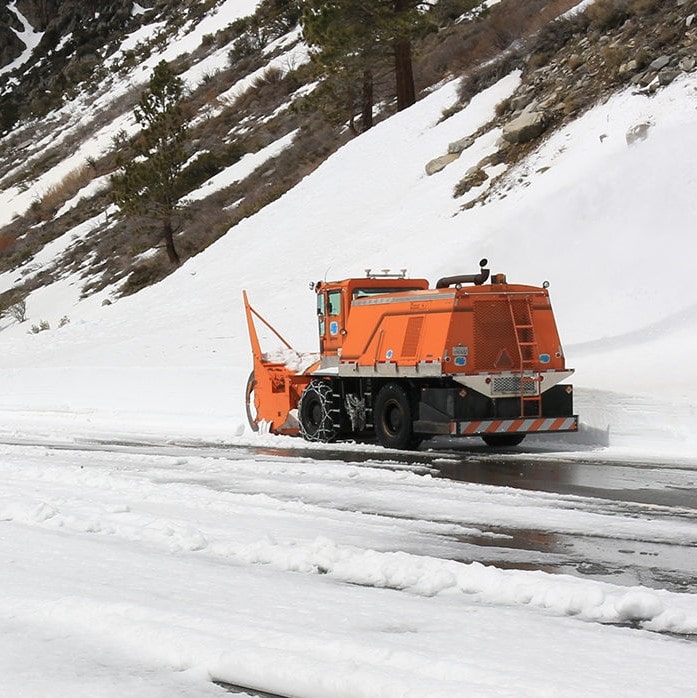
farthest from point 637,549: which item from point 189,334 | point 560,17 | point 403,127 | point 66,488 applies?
point 403,127

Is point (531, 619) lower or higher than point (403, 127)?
lower

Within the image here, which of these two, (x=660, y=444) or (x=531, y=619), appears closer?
(x=531, y=619)

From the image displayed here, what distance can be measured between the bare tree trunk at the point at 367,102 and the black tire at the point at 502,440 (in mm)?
22444

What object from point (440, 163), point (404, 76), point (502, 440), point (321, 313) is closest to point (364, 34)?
point (404, 76)

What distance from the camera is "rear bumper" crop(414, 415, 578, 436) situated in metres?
12.9

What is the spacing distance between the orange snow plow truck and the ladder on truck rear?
0.04 ft

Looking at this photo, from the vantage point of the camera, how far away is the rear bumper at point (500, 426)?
509 inches

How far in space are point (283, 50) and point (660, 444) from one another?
4513 centimetres

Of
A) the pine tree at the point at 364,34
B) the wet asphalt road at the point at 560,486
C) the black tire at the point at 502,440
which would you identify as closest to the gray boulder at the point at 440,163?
the pine tree at the point at 364,34

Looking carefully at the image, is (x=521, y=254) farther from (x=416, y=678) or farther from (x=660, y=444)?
(x=416, y=678)

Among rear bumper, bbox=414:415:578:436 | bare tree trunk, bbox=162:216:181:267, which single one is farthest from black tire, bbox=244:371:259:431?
bare tree trunk, bbox=162:216:181:267

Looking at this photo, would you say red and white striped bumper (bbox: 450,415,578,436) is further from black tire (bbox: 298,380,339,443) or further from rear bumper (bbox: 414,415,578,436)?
black tire (bbox: 298,380,339,443)

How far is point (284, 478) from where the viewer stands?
10.7m

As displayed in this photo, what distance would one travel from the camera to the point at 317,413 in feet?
49.5
